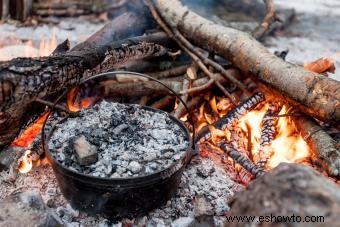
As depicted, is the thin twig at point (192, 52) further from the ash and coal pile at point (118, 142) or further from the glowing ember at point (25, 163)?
the glowing ember at point (25, 163)

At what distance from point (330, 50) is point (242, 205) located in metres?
5.16

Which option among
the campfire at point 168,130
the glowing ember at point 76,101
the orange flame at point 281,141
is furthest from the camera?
the glowing ember at point 76,101

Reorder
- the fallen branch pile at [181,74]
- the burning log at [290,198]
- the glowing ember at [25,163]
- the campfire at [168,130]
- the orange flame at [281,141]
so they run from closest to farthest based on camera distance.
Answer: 1. the burning log at [290,198]
2. the campfire at [168,130]
3. the fallen branch pile at [181,74]
4. the glowing ember at [25,163]
5. the orange flame at [281,141]

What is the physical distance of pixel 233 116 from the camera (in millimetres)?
3832

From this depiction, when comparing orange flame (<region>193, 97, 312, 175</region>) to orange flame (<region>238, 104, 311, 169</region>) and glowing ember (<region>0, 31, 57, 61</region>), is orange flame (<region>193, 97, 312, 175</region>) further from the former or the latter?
glowing ember (<region>0, 31, 57, 61</region>)

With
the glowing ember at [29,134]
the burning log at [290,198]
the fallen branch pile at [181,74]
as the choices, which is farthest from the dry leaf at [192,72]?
the burning log at [290,198]

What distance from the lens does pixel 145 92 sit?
4.11 meters

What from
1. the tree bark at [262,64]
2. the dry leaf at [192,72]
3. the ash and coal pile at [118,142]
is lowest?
the dry leaf at [192,72]

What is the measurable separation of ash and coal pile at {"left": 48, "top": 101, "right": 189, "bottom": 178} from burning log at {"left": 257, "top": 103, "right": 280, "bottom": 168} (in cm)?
93

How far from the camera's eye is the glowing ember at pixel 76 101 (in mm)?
3771

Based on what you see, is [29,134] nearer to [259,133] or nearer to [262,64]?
[259,133]

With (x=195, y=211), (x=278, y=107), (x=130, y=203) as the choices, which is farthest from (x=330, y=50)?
(x=130, y=203)

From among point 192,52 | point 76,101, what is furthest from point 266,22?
point 76,101

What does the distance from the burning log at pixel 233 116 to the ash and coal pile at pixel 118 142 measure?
1.65 feet
